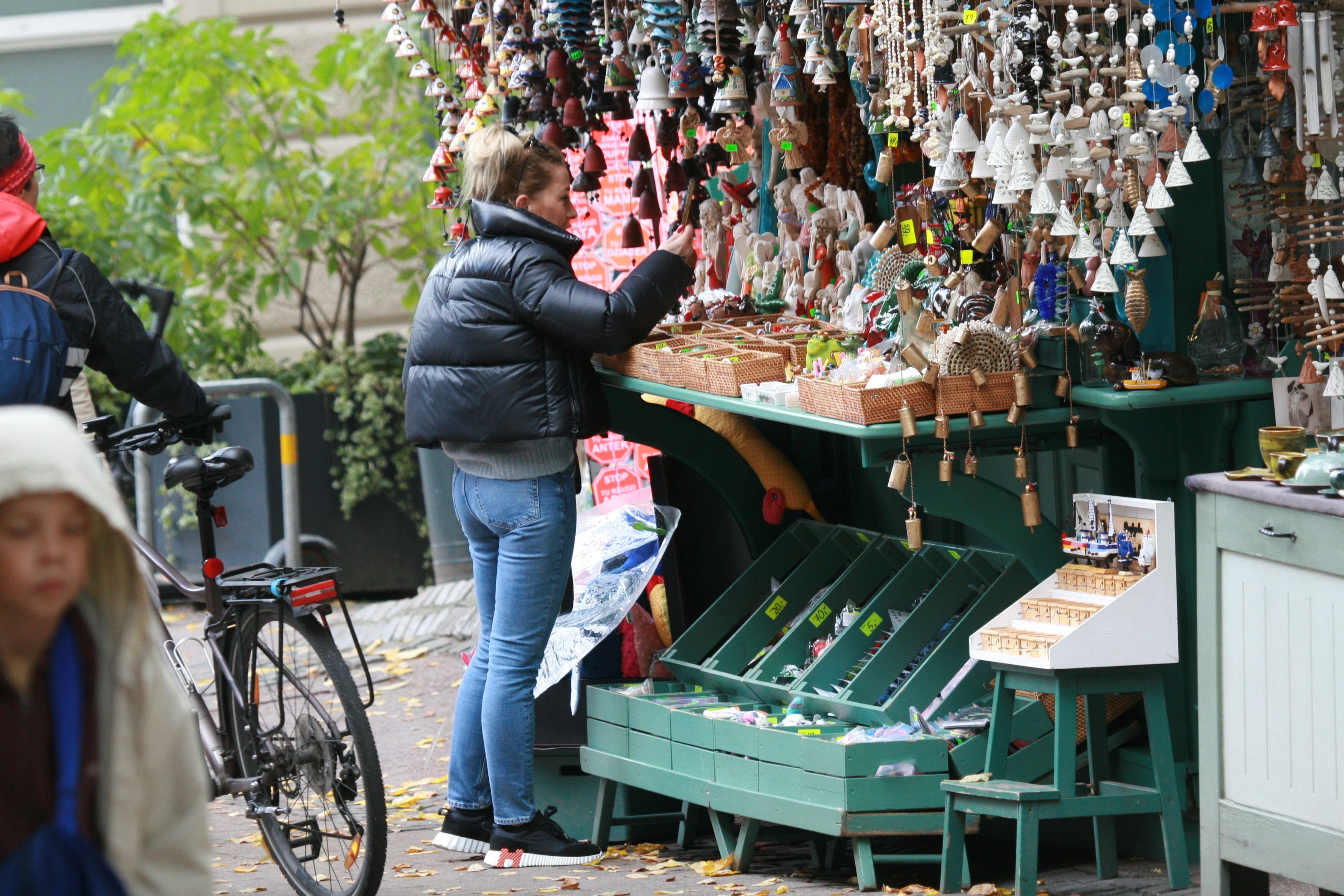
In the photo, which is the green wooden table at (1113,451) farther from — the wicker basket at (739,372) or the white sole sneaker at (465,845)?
the white sole sneaker at (465,845)

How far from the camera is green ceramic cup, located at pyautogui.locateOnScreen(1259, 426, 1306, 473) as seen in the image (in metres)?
3.25

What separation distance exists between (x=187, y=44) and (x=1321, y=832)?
A: 23.0 ft

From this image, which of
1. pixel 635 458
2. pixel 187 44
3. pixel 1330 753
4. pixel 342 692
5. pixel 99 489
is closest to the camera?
→ pixel 99 489

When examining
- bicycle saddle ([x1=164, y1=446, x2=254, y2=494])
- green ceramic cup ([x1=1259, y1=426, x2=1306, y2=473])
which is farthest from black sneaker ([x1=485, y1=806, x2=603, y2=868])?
green ceramic cup ([x1=1259, y1=426, x2=1306, y2=473])

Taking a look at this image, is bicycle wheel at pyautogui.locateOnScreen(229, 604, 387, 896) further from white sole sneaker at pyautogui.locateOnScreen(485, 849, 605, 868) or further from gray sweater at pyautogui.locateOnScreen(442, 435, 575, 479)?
gray sweater at pyautogui.locateOnScreen(442, 435, 575, 479)

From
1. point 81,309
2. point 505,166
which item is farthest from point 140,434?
point 505,166

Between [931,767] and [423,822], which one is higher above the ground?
[931,767]

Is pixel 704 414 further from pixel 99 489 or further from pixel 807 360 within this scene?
pixel 99 489

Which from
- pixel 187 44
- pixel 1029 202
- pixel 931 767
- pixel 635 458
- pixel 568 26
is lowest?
pixel 931 767

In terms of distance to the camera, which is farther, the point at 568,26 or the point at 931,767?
the point at 568,26

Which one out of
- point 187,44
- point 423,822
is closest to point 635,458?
point 423,822

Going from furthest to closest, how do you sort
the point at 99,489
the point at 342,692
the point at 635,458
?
the point at 635,458, the point at 342,692, the point at 99,489

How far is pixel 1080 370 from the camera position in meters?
3.86

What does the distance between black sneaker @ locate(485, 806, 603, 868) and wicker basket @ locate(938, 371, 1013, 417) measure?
154 centimetres
